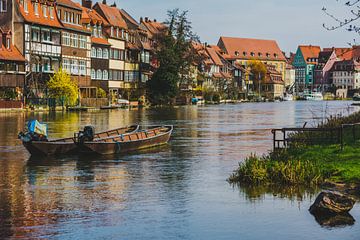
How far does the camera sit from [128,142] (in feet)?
125

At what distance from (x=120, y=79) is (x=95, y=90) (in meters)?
12.6

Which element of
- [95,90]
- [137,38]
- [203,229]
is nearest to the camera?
[203,229]

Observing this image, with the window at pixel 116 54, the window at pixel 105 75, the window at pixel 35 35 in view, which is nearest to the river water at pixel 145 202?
the window at pixel 35 35

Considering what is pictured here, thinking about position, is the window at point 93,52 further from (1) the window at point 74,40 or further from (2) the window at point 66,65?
(2) the window at point 66,65

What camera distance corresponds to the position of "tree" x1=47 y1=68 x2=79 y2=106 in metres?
88.9

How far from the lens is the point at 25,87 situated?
87312mm

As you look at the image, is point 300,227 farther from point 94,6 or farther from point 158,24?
point 158,24

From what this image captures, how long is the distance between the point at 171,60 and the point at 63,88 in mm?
34560

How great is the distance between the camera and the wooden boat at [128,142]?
118 ft

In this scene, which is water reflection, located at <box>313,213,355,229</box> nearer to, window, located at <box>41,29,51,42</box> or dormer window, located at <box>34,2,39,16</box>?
window, located at <box>41,29,51,42</box>

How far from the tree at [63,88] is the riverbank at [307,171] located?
62.8 metres

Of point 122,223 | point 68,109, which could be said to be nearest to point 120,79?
point 68,109

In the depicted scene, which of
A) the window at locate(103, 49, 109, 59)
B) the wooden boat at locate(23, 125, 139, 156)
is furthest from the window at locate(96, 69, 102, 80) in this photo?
the wooden boat at locate(23, 125, 139, 156)

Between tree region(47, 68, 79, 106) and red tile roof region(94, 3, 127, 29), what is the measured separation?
2580 cm
